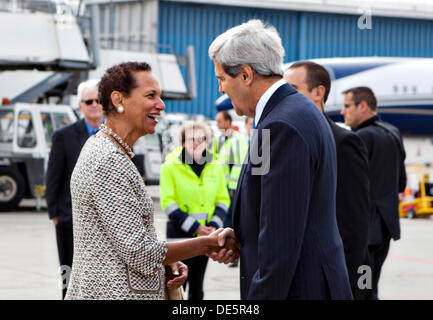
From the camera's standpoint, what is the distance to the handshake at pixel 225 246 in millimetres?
3033

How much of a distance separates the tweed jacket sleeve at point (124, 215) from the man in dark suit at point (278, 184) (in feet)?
1.04

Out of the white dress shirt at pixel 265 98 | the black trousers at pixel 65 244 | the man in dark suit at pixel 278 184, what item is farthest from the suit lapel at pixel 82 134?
the white dress shirt at pixel 265 98

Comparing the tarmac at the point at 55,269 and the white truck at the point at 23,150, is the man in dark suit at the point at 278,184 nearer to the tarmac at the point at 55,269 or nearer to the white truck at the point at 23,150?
A: the tarmac at the point at 55,269

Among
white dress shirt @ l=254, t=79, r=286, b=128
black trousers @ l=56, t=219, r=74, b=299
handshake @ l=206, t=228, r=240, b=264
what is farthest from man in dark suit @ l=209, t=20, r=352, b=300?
black trousers @ l=56, t=219, r=74, b=299

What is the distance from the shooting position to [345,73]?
89.9 feet

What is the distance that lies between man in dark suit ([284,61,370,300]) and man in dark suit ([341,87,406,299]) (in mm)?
1894

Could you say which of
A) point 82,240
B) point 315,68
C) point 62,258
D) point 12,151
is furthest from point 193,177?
point 12,151

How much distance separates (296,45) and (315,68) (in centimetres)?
3688

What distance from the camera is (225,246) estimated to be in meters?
3.05

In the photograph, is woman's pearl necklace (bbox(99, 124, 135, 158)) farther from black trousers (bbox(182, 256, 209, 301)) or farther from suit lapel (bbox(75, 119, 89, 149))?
black trousers (bbox(182, 256, 209, 301))

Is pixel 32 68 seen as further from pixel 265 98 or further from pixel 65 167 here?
pixel 265 98

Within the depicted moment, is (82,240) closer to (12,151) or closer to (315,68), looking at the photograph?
(315,68)

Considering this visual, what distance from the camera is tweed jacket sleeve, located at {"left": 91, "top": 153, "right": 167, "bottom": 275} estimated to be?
2.76m

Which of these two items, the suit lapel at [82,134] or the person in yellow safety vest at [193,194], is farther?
the person in yellow safety vest at [193,194]
